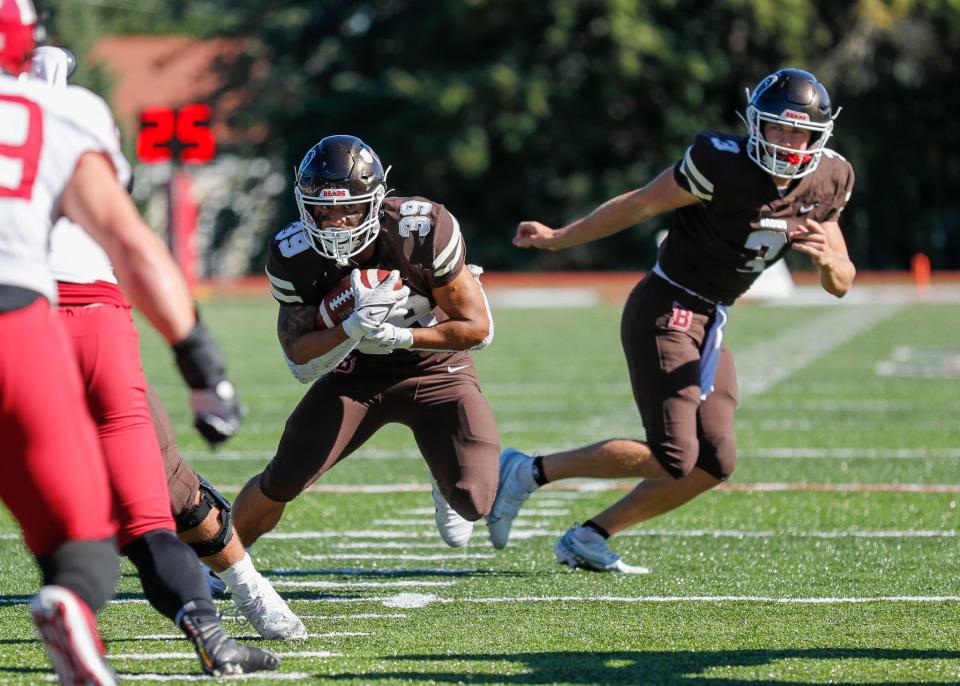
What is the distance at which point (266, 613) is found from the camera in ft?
12.4

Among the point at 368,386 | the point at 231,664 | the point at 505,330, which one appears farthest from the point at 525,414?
the point at 505,330

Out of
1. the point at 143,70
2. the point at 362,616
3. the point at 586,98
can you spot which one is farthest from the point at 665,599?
the point at 143,70

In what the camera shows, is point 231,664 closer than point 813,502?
Yes

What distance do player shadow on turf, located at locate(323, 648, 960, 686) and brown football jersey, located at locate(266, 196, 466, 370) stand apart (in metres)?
1.15

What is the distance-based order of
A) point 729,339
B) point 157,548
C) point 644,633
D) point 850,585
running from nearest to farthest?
point 157,548, point 644,633, point 850,585, point 729,339

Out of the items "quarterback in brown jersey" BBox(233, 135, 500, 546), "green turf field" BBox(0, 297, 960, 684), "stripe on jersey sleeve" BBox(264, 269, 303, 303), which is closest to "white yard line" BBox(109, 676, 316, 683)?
"green turf field" BBox(0, 297, 960, 684)

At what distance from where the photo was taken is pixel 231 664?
10.9 feet

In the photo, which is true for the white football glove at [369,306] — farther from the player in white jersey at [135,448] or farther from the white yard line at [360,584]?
the white yard line at [360,584]

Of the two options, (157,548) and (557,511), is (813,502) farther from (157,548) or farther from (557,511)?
(157,548)

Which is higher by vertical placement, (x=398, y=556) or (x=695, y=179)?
(x=695, y=179)

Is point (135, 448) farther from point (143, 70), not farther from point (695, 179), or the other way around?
point (143, 70)

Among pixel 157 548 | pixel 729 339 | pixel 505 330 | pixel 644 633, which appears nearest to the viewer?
pixel 157 548

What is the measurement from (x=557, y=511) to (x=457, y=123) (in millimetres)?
22670

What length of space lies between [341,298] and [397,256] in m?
0.20
